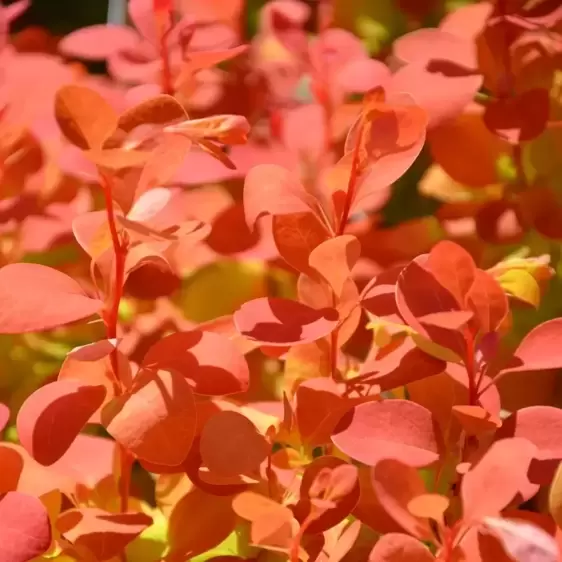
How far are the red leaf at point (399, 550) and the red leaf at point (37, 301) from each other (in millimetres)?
101

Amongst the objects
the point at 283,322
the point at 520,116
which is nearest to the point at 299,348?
the point at 283,322

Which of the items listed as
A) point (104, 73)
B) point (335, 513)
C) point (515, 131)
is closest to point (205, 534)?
point (335, 513)

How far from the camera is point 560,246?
0.35m

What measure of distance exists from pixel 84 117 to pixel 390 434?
0.13 m

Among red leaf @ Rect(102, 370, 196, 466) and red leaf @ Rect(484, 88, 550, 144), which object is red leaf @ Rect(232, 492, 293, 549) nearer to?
red leaf @ Rect(102, 370, 196, 466)

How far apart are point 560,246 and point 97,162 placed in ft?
0.76

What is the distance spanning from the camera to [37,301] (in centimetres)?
22

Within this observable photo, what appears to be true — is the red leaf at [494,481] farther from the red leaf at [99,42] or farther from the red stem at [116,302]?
the red leaf at [99,42]

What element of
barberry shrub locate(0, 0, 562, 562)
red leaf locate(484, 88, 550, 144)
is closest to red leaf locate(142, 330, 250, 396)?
barberry shrub locate(0, 0, 562, 562)

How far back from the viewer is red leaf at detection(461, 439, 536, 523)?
0.60 ft

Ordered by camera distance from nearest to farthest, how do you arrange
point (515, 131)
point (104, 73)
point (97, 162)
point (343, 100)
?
point (97, 162)
point (515, 131)
point (343, 100)
point (104, 73)

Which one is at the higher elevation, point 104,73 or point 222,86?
point 222,86

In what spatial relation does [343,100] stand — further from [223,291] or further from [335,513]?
[335,513]

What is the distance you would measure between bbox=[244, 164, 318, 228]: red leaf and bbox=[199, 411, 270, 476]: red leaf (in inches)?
2.3
